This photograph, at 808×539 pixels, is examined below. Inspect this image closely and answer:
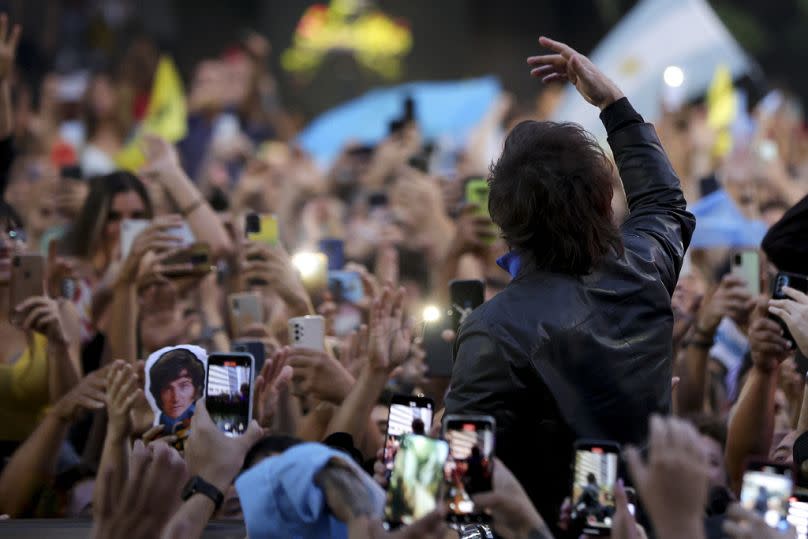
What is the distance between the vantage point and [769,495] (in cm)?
245

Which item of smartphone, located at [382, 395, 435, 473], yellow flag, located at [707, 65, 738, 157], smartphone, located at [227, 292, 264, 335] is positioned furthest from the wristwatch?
yellow flag, located at [707, 65, 738, 157]

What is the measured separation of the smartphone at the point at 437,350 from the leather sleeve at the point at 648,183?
1.07 metres

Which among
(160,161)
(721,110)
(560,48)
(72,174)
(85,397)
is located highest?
(721,110)

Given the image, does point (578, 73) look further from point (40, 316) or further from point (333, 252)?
point (333, 252)

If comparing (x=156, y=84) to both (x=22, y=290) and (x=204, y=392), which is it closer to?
(x=22, y=290)

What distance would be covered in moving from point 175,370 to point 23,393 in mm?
1179

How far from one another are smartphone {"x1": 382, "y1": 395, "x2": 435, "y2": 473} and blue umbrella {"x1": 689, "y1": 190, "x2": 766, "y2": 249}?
11.0 feet

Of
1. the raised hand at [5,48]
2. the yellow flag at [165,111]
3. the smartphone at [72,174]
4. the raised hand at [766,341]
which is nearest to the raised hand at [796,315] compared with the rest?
the raised hand at [766,341]

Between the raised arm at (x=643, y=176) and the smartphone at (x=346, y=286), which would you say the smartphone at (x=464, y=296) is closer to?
the raised arm at (x=643, y=176)

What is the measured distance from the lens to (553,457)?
283 centimetres

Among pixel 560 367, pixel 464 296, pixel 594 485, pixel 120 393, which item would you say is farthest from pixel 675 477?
pixel 464 296

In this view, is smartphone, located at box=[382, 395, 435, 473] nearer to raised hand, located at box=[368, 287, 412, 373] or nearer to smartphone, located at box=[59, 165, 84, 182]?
raised hand, located at box=[368, 287, 412, 373]

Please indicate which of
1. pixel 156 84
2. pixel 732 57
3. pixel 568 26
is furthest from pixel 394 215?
pixel 568 26

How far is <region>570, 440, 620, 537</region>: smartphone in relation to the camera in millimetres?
2494
